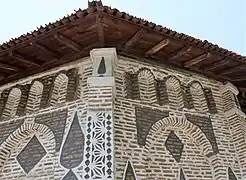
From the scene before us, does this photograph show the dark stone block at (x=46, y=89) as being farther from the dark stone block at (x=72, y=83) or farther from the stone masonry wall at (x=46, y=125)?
the dark stone block at (x=72, y=83)

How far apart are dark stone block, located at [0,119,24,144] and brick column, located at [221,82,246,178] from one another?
4035 millimetres

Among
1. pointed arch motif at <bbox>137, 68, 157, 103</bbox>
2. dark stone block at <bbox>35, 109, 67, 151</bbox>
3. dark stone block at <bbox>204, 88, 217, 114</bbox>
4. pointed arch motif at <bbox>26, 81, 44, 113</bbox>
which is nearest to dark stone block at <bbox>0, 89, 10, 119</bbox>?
pointed arch motif at <bbox>26, 81, 44, 113</bbox>

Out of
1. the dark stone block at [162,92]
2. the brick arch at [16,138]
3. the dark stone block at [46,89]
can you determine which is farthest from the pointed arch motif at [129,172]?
the dark stone block at [46,89]

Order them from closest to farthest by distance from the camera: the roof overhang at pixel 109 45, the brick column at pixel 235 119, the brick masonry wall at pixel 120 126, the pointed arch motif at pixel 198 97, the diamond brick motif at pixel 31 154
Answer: the brick masonry wall at pixel 120 126
the roof overhang at pixel 109 45
the diamond brick motif at pixel 31 154
the brick column at pixel 235 119
the pointed arch motif at pixel 198 97

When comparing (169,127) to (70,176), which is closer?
(70,176)

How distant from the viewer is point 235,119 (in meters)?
6.28

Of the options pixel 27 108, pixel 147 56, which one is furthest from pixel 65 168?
pixel 147 56

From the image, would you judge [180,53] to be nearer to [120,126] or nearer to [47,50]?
[120,126]

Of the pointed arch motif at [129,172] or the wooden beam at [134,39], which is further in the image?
the wooden beam at [134,39]

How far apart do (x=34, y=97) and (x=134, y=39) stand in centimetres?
225

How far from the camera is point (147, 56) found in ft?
20.6

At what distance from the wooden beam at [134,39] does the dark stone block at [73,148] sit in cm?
168

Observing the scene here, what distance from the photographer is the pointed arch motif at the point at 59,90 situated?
19.2 feet

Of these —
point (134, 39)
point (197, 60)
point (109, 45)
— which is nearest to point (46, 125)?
point (109, 45)
